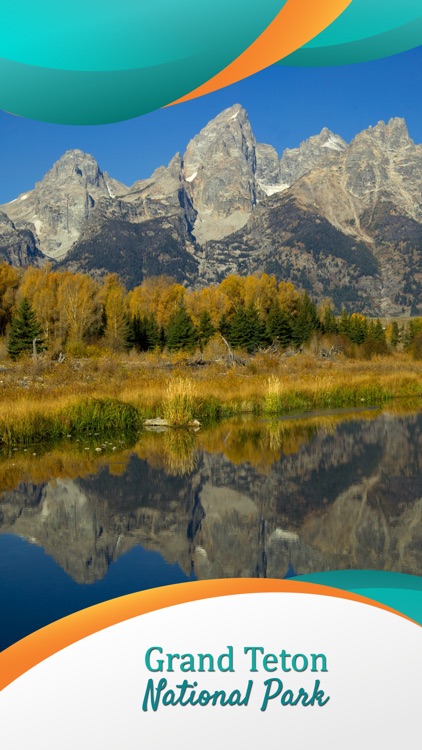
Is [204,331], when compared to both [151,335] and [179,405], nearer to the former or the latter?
[151,335]

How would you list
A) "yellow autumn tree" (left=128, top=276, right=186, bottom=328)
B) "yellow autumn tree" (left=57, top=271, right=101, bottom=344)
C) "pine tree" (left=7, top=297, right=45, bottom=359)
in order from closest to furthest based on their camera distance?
1. "pine tree" (left=7, top=297, right=45, bottom=359)
2. "yellow autumn tree" (left=57, top=271, right=101, bottom=344)
3. "yellow autumn tree" (left=128, top=276, right=186, bottom=328)

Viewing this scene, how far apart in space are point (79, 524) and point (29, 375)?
16.6 metres

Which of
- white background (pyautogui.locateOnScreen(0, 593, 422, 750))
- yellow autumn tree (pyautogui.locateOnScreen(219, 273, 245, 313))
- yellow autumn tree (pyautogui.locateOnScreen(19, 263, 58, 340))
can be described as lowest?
white background (pyautogui.locateOnScreen(0, 593, 422, 750))

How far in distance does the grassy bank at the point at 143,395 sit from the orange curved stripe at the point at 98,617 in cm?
1195

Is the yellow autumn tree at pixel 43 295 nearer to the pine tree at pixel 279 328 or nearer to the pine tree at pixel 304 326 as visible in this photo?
the pine tree at pixel 279 328

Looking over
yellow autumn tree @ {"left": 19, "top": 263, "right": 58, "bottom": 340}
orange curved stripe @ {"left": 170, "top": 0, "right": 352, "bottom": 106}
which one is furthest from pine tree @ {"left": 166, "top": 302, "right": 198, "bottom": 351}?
orange curved stripe @ {"left": 170, "top": 0, "right": 352, "bottom": 106}

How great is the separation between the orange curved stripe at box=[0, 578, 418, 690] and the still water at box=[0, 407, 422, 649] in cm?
180

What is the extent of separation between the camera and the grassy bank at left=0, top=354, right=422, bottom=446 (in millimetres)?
16359

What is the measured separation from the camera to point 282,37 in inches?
115

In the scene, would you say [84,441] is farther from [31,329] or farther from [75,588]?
[31,329]

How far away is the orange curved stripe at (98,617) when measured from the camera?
133 inches

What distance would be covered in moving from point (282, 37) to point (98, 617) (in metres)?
2.98

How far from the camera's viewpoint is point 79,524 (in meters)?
8.76

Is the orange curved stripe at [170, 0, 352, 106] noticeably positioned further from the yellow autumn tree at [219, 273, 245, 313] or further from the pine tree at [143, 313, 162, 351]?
the yellow autumn tree at [219, 273, 245, 313]
